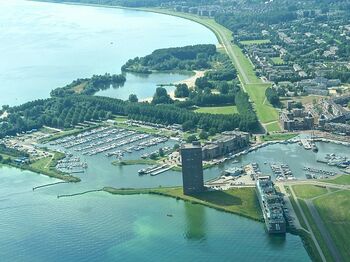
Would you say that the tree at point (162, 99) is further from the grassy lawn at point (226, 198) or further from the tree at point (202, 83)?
the grassy lawn at point (226, 198)

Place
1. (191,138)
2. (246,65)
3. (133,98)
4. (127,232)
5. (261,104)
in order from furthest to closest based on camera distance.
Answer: (246,65), (133,98), (261,104), (191,138), (127,232)

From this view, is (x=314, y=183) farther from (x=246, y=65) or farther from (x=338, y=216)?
(x=246, y=65)

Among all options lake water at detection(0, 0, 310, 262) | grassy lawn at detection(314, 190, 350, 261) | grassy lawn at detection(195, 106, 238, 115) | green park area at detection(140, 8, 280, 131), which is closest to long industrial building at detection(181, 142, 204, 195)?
lake water at detection(0, 0, 310, 262)

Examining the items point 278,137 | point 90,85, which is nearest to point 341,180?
point 278,137

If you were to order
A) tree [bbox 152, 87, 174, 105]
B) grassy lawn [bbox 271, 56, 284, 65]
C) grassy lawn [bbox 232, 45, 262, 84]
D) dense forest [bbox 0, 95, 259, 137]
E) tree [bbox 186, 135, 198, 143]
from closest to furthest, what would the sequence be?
tree [bbox 186, 135, 198, 143] → dense forest [bbox 0, 95, 259, 137] → tree [bbox 152, 87, 174, 105] → grassy lawn [bbox 232, 45, 262, 84] → grassy lawn [bbox 271, 56, 284, 65]

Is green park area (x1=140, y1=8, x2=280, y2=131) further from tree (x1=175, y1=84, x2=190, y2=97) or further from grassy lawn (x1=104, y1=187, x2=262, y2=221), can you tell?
grassy lawn (x1=104, y1=187, x2=262, y2=221)

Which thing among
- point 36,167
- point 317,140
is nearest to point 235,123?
point 317,140
